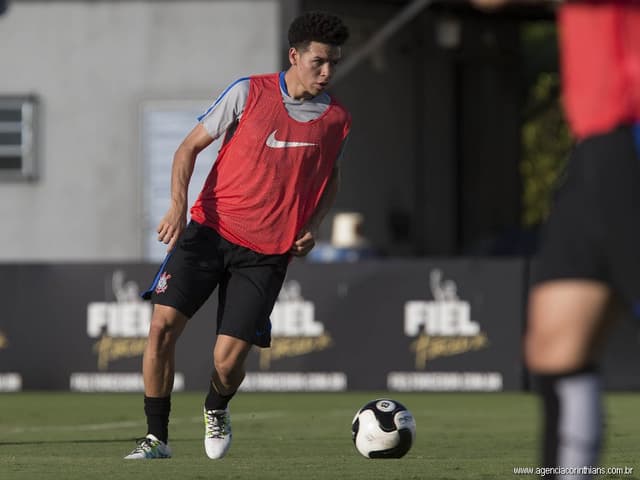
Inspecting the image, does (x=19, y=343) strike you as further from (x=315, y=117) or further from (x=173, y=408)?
(x=315, y=117)

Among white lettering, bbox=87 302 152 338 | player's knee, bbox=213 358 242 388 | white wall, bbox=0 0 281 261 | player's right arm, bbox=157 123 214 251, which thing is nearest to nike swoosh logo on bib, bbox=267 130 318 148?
player's right arm, bbox=157 123 214 251

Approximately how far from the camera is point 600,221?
474 cm

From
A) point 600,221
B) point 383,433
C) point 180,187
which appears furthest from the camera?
point 383,433

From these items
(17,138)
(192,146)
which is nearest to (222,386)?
(192,146)

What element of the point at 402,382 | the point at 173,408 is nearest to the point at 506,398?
the point at 402,382

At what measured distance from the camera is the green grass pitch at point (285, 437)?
307 inches

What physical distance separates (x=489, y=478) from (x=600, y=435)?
9.17 ft

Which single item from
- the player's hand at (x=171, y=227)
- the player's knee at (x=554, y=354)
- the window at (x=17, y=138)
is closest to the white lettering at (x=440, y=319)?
the player's hand at (x=171, y=227)

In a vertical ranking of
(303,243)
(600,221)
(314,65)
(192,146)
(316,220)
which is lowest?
(303,243)

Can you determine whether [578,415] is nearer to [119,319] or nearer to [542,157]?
[119,319]

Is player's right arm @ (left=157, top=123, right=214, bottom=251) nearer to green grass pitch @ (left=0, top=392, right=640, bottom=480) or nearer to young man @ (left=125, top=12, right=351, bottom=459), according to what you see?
young man @ (left=125, top=12, right=351, bottom=459)

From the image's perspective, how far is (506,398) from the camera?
15242 mm

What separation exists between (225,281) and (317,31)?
1.38m

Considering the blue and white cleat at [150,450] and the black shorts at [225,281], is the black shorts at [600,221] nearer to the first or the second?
the black shorts at [225,281]
